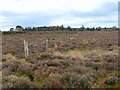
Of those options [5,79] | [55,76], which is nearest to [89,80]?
[55,76]

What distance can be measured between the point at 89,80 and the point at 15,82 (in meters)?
2.89

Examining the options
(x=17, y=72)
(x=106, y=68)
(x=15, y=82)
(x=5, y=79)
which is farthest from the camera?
(x=106, y=68)

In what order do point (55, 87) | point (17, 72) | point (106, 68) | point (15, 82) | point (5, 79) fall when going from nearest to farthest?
point (55, 87), point (15, 82), point (5, 79), point (17, 72), point (106, 68)

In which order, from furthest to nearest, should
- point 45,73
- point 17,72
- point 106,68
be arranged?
point 106,68
point 17,72
point 45,73

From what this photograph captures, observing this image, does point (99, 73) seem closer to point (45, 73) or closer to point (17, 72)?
point (45, 73)

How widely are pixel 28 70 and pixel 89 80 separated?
2.94 metres

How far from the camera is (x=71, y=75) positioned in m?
4.88

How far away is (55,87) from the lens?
4.14m

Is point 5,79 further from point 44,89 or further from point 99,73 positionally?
point 99,73

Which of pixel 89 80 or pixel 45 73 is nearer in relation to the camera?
pixel 89 80

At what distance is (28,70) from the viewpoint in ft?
19.2

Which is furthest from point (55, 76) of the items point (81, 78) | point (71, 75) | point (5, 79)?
point (5, 79)

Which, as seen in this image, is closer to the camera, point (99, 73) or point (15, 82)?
point (15, 82)

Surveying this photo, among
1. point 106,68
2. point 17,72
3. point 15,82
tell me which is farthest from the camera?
point 106,68
